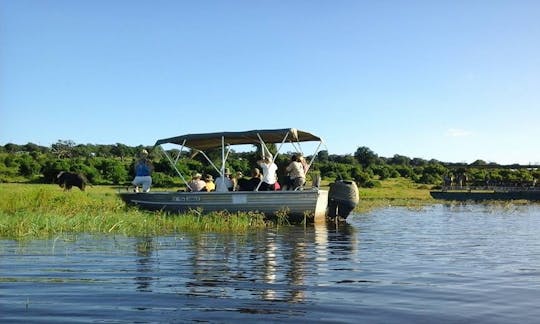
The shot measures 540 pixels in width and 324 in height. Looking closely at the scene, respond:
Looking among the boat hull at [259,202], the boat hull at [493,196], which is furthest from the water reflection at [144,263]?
the boat hull at [493,196]

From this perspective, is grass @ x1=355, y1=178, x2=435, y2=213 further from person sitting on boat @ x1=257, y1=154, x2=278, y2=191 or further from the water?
the water

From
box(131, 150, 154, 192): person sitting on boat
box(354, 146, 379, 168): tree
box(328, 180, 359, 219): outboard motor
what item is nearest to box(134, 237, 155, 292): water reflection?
box(131, 150, 154, 192): person sitting on boat

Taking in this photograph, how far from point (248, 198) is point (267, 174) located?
1.02 m

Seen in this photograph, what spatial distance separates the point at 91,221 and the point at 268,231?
433 centimetres

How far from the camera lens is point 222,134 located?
18.8 metres

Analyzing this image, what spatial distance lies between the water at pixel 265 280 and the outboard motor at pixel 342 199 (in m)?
5.72

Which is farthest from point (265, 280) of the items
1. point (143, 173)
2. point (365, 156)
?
point (365, 156)

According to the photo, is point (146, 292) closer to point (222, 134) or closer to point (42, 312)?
point (42, 312)

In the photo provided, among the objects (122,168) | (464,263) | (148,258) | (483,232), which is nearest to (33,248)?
(148,258)

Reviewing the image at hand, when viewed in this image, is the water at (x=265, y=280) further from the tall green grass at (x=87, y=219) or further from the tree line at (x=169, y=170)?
the tree line at (x=169, y=170)

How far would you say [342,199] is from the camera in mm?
19641

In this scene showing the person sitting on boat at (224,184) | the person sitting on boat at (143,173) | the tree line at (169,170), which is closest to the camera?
the person sitting on boat at (224,184)

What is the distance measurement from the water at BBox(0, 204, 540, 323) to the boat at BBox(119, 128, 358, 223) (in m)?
3.81

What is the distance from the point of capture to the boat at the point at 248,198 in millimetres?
17719
